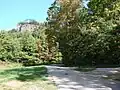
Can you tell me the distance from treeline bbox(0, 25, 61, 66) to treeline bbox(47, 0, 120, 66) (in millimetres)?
2845

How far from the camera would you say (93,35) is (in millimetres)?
18359

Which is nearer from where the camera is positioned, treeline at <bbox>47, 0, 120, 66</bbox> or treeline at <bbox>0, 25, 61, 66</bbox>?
treeline at <bbox>47, 0, 120, 66</bbox>

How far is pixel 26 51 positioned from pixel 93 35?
8.70 metres

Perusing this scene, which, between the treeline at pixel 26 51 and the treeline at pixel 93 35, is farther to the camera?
the treeline at pixel 26 51

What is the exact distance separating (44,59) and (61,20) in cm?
396

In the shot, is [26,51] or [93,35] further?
[26,51]

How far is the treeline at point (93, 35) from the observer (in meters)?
17.3

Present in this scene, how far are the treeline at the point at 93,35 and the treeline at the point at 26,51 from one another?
285 centimetres

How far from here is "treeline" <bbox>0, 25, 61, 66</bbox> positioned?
2462cm

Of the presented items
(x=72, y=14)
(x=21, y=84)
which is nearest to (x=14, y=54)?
(x=72, y=14)

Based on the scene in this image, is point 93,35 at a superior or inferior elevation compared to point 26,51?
superior

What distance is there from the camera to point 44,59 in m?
24.8

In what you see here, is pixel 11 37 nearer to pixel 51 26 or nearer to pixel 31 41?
pixel 31 41

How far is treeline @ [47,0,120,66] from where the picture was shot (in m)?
17.3
